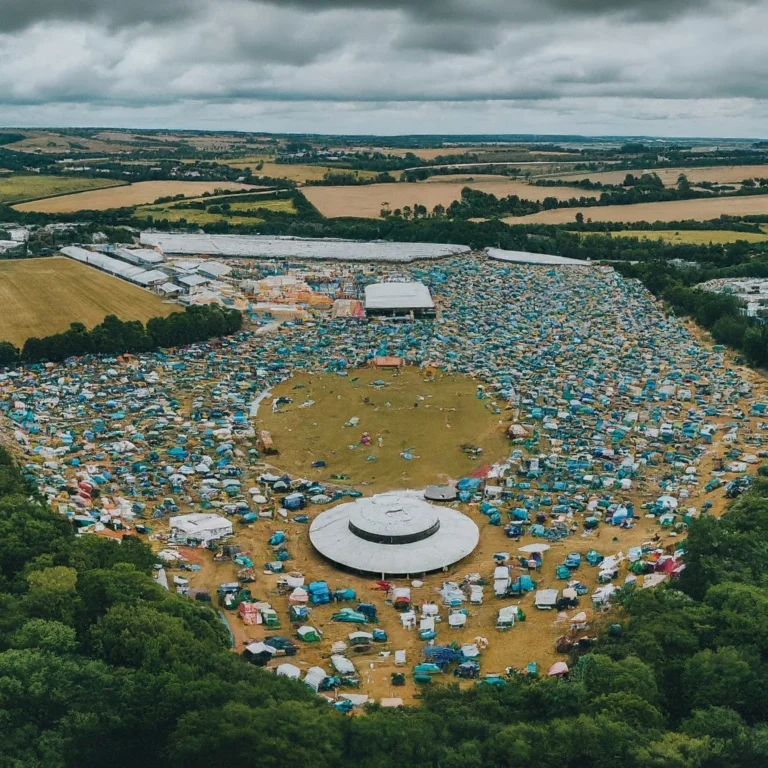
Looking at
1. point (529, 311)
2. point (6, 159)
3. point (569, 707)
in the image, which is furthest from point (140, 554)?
point (6, 159)

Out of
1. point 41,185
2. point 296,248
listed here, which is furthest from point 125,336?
point 41,185

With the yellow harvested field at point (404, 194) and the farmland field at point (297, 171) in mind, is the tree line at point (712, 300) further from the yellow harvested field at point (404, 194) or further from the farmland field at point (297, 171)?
the farmland field at point (297, 171)

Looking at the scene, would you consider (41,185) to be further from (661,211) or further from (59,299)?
(661,211)

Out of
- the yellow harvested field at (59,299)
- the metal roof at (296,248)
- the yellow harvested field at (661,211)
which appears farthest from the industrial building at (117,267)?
the yellow harvested field at (661,211)

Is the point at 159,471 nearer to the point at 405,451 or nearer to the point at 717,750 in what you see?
the point at 405,451

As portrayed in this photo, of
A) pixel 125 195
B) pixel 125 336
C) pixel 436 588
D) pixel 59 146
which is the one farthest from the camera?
pixel 59 146

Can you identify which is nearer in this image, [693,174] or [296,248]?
[296,248]
